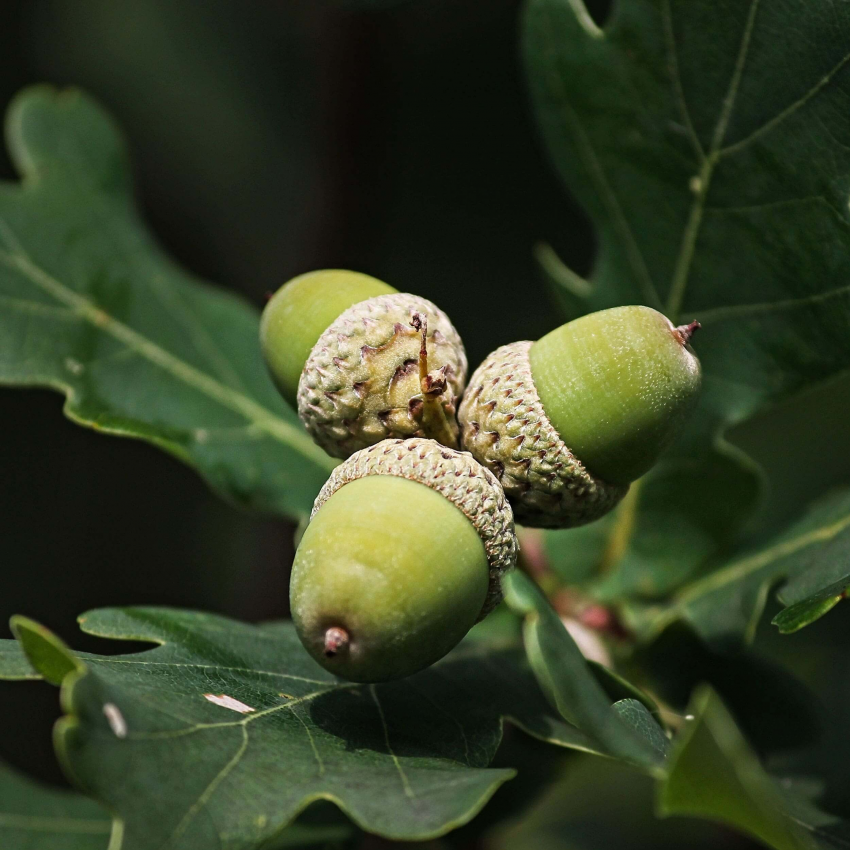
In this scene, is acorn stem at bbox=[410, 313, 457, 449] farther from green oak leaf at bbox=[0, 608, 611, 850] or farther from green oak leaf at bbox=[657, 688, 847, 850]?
green oak leaf at bbox=[657, 688, 847, 850]

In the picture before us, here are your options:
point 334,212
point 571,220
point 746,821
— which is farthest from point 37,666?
point 571,220

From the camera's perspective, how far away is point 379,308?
60.7 inches

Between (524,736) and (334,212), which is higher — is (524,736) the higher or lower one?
the lower one

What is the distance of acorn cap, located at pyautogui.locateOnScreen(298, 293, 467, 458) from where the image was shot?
1.51 m

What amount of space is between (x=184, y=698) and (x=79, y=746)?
0.90 ft

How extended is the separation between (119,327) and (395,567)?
1354 millimetres

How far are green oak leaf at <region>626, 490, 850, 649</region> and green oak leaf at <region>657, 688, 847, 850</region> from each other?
19.6 inches

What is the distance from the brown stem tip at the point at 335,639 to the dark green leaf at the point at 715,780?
40 centimetres

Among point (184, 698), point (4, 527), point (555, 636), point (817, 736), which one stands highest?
point (555, 636)

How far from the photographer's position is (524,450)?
4.81ft

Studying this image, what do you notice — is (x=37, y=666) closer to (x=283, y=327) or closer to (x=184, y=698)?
(x=184, y=698)

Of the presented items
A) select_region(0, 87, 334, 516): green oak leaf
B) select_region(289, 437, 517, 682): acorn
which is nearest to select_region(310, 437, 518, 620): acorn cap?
select_region(289, 437, 517, 682): acorn

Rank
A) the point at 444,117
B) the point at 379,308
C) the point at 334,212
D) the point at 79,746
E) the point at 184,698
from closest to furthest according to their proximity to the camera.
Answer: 1. the point at 79,746
2. the point at 184,698
3. the point at 379,308
4. the point at 334,212
5. the point at 444,117

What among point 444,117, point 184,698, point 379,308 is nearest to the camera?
point 184,698
